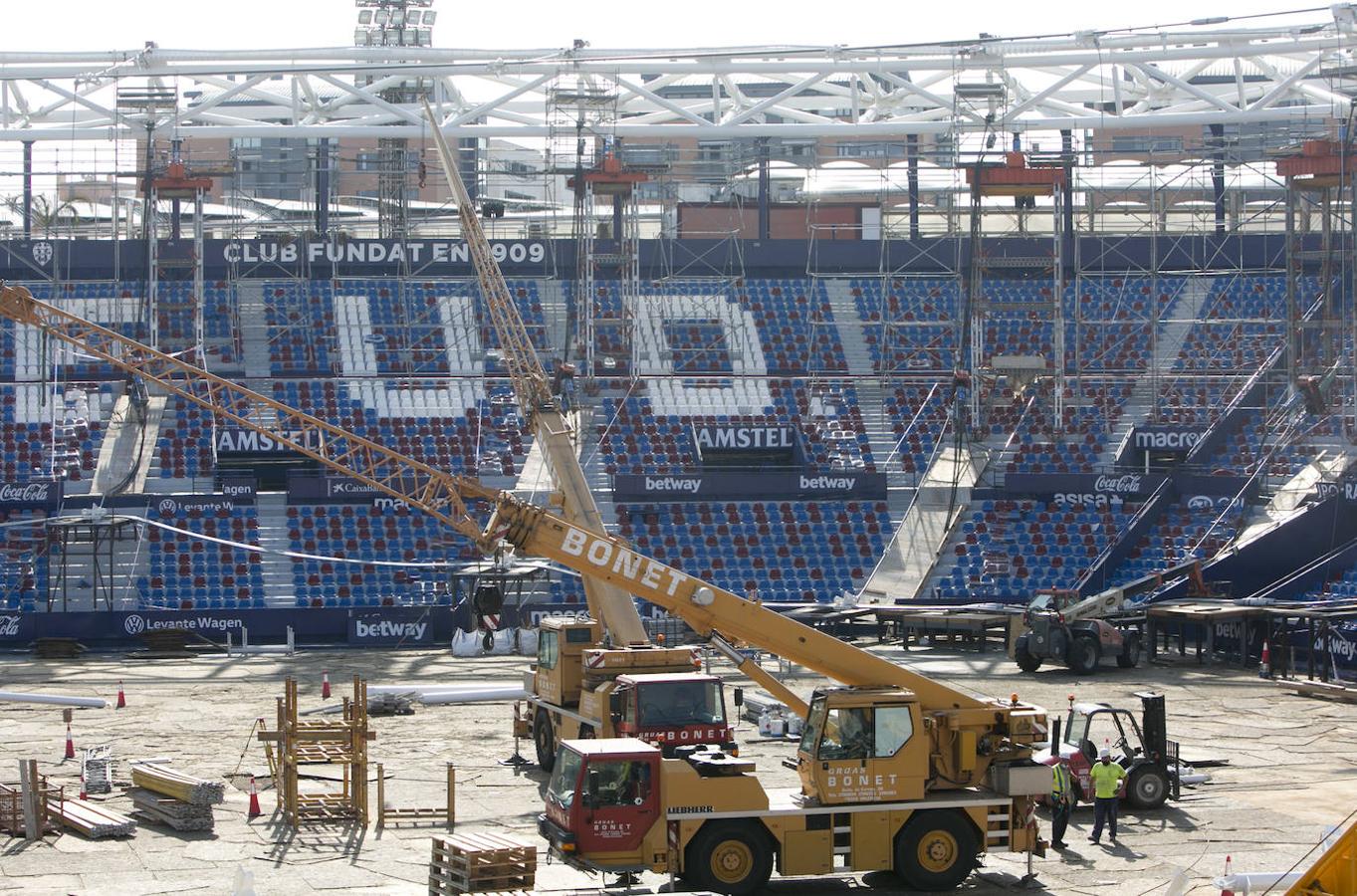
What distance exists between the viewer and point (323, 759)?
2592 cm

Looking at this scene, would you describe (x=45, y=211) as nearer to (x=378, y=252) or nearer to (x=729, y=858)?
(x=378, y=252)

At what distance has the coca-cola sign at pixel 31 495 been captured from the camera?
51.5 m

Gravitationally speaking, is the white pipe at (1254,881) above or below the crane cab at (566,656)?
below

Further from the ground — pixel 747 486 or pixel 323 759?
pixel 747 486

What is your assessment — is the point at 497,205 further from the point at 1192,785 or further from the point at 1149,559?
the point at 1192,785

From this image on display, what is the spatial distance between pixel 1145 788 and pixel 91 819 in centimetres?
1398

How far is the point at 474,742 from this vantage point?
108 feet

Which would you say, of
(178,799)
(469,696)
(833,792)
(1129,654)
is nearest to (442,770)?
(178,799)

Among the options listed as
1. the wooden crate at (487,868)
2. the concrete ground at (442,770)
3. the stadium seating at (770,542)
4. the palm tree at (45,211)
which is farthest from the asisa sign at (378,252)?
the wooden crate at (487,868)

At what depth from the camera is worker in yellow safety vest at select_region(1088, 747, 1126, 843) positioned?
927 inches

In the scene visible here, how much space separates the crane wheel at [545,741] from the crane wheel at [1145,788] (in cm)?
889

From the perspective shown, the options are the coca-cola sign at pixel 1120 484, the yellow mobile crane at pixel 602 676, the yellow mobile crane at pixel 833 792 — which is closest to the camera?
the yellow mobile crane at pixel 833 792

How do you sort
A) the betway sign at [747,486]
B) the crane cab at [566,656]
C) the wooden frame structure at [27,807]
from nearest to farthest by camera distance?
the wooden frame structure at [27,807] < the crane cab at [566,656] < the betway sign at [747,486]

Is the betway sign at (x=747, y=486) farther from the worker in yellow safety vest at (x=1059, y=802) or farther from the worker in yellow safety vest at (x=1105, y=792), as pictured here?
the worker in yellow safety vest at (x=1105, y=792)
